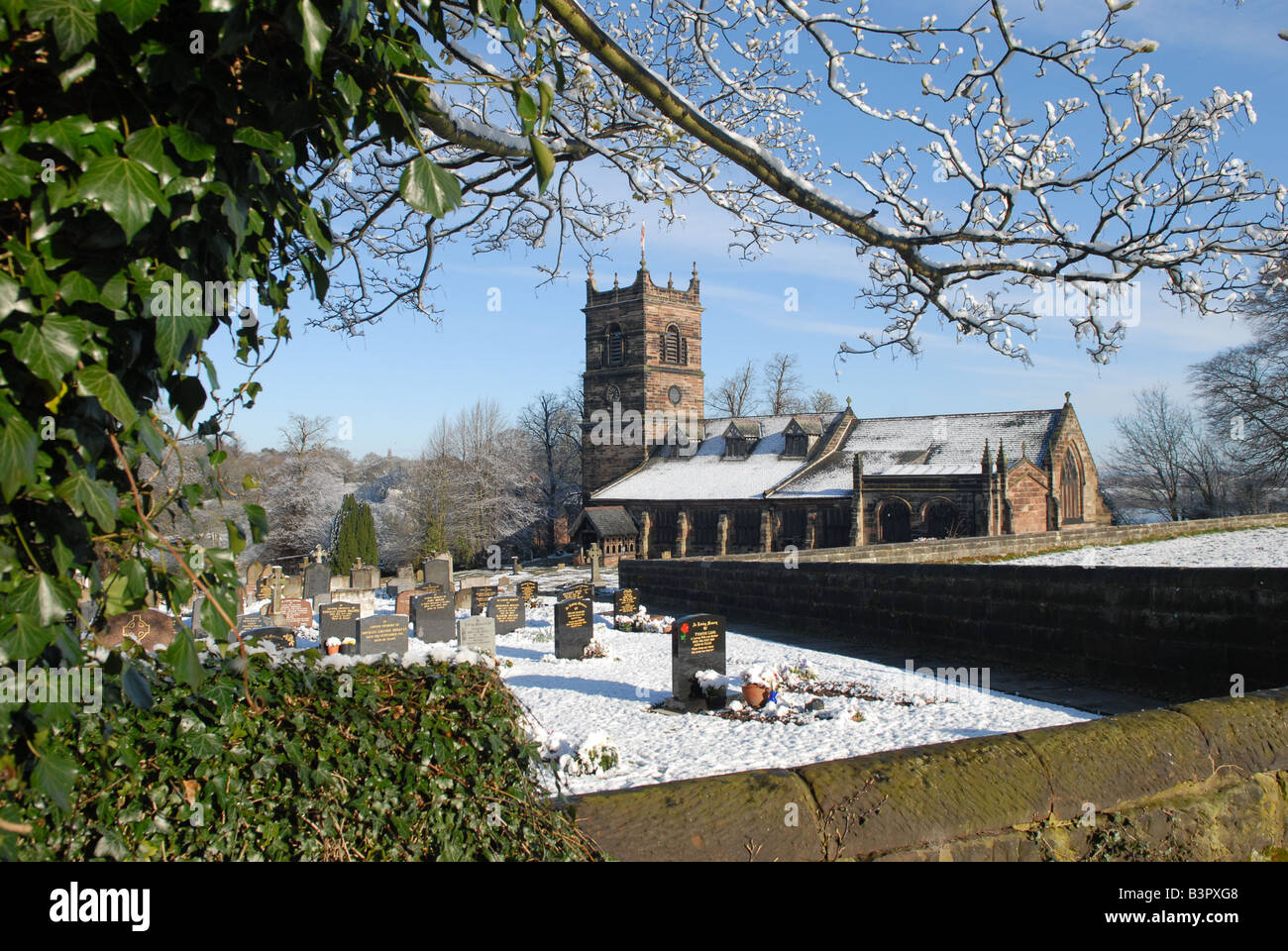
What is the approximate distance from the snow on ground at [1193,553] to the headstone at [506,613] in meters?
11.7

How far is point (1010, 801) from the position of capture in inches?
134

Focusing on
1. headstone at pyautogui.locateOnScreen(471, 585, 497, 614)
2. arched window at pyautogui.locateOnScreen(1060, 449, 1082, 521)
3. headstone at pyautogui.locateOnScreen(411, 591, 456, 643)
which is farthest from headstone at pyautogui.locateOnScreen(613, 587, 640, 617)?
arched window at pyautogui.locateOnScreen(1060, 449, 1082, 521)

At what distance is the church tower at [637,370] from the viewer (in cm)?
5100

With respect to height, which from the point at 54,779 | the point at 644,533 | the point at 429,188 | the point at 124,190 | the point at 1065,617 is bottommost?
the point at 1065,617

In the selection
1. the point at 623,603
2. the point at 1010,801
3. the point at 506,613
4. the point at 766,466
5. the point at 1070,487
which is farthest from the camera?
the point at 766,466

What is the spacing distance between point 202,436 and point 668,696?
9.37 meters

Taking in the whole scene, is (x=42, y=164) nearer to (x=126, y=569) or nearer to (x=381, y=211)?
(x=126, y=569)

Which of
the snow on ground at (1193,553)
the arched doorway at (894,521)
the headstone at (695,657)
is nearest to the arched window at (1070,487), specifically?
the arched doorway at (894,521)

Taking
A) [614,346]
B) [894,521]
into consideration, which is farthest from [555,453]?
[894,521]

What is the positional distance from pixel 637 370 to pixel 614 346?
105 inches

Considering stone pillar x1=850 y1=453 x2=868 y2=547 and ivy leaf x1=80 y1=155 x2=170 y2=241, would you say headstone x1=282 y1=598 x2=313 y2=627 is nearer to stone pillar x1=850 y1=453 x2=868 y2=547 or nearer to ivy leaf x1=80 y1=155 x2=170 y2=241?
ivy leaf x1=80 y1=155 x2=170 y2=241

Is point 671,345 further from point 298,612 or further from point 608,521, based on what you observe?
point 298,612

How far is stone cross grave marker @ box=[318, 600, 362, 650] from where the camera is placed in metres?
15.5

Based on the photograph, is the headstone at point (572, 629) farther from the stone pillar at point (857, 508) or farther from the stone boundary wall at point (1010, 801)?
the stone pillar at point (857, 508)
